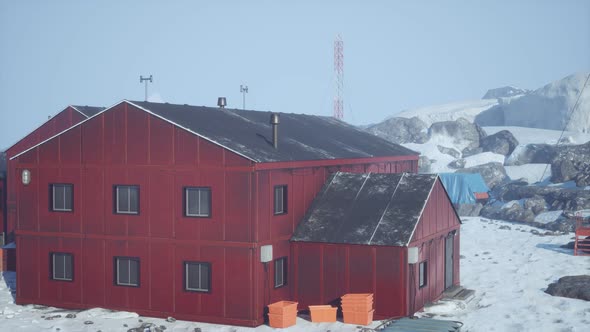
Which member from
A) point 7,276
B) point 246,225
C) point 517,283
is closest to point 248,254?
point 246,225

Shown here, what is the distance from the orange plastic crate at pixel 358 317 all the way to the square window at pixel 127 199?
855cm

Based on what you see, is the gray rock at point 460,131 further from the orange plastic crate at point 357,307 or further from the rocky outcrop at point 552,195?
the orange plastic crate at point 357,307

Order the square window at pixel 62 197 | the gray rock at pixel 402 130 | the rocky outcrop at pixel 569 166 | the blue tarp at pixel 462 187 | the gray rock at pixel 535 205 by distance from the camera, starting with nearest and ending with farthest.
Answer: the square window at pixel 62 197 < the gray rock at pixel 535 205 < the blue tarp at pixel 462 187 < the rocky outcrop at pixel 569 166 < the gray rock at pixel 402 130

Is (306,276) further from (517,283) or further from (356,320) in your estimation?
(517,283)

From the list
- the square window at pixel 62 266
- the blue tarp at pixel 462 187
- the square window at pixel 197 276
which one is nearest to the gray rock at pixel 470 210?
the blue tarp at pixel 462 187

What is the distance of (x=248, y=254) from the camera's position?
25.1 meters

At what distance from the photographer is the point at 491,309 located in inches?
1049

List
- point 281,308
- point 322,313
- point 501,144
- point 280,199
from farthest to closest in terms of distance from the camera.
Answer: point 501,144
point 280,199
point 322,313
point 281,308

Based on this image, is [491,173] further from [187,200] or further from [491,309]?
[187,200]

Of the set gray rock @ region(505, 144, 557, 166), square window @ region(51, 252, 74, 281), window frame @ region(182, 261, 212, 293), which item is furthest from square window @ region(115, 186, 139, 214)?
gray rock @ region(505, 144, 557, 166)

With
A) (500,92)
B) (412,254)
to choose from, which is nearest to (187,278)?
(412,254)

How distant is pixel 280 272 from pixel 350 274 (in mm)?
2633

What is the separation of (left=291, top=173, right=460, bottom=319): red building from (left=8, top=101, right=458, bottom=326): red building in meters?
0.77

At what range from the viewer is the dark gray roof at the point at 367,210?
2584 cm
